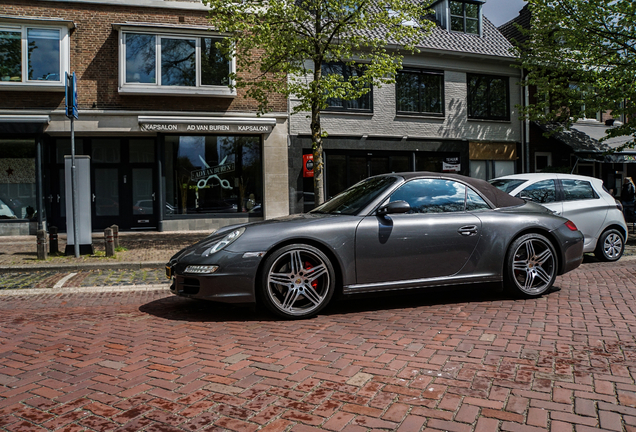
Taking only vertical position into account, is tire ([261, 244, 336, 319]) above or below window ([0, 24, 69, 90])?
below

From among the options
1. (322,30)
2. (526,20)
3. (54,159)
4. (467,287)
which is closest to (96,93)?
(54,159)

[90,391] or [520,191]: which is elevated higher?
[520,191]

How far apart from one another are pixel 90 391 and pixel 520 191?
25.9 ft

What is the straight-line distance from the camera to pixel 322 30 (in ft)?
40.7

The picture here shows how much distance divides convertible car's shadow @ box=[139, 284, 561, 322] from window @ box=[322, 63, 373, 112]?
516 inches

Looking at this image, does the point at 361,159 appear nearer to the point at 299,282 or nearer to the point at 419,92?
the point at 419,92

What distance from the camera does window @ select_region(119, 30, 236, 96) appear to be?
54.4 feet

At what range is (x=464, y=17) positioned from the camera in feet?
72.1

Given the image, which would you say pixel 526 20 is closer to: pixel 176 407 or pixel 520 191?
pixel 520 191

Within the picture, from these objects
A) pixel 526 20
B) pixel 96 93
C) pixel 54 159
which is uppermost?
pixel 526 20

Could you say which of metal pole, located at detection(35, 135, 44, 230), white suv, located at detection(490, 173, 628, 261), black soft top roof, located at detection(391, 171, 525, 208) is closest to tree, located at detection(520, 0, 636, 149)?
white suv, located at detection(490, 173, 628, 261)

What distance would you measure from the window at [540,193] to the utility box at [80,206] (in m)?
8.44

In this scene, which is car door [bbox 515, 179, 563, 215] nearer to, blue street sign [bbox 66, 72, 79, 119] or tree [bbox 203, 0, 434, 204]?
tree [bbox 203, 0, 434, 204]

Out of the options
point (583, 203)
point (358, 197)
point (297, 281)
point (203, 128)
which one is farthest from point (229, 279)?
point (203, 128)
